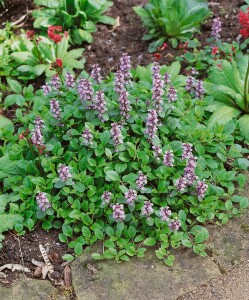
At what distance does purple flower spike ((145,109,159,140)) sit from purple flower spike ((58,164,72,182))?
29.3 inches

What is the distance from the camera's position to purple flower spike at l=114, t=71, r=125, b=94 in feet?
14.0

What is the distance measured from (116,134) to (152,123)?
0.31 m

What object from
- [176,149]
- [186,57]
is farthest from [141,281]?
[186,57]

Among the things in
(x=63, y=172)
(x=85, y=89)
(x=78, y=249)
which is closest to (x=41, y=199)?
(x=63, y=172)

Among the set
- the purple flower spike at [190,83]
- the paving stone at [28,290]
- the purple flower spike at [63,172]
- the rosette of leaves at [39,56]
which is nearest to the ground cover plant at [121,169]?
the purple flower spike at [63,172]

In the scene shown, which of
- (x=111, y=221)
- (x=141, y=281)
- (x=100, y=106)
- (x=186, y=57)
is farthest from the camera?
(x=186, y=57)

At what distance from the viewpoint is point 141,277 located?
12.3ft

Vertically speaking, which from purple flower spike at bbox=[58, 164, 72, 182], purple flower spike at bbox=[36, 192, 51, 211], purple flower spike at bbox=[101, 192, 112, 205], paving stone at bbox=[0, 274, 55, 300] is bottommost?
paving stone at bbox=[0, 274, 55, 300]

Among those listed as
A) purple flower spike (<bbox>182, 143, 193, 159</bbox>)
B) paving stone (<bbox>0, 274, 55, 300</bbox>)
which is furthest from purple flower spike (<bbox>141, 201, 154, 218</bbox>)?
paving stone (<bbox>0, 274, 55, 300</bbox>)

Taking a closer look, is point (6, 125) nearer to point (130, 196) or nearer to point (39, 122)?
point (39, 122)

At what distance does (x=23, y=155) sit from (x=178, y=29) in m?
2.29

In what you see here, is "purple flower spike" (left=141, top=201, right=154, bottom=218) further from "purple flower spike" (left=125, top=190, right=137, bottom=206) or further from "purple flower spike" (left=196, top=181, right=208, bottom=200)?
"purple flower spike" (left=196, top=181, right=208, bottom=200)

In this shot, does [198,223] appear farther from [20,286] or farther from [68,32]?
[68,32]

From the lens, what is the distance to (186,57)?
542cm
